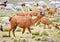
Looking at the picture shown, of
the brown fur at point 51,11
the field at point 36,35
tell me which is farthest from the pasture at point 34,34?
the brown fur at point 51,11

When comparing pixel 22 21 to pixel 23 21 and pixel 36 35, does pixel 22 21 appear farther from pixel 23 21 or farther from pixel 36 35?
pixel 36 35

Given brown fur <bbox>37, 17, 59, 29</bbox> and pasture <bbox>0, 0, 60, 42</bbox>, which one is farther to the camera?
brown fur <bbox>37, 17, 59, 29</bbox>

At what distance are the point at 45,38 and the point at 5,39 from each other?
57 centimetres

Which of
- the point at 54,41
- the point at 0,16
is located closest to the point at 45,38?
the point at 54,41

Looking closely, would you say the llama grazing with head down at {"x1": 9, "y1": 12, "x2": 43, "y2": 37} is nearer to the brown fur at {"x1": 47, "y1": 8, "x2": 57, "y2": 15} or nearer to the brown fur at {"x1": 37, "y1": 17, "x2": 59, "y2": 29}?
the brown fur at {"x1": 37, "y1": 17, "x2": 59, "y2": 29}

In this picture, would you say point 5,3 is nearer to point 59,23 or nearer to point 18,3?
point 18,3

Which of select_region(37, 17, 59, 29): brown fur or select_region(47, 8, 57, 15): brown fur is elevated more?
select_region(47, 8, 57, 15): brown fur

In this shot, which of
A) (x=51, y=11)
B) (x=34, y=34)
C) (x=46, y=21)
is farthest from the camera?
(x=51, y=11)

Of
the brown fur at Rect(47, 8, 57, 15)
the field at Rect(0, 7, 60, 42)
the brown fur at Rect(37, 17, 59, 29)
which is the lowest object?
the field at Rect(0, 7, 60, 42)

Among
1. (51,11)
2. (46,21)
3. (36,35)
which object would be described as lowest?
(36,35)

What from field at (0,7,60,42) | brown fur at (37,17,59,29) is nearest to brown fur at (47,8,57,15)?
brown fur at (37,17,59,29)

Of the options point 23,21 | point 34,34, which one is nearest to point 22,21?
point 23,21

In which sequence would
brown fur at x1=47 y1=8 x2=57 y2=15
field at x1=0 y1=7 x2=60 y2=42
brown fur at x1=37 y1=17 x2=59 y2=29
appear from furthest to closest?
brown fur at x1=47 y1=8 x2=57 y2=15 → brown fur at x1=37 y1=17 x2=59 y2=29 → field at x1=0 y1=7 x2=60 y2=42

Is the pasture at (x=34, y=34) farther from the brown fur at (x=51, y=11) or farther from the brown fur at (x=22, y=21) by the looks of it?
the brown fur at (x=51, y=11)
